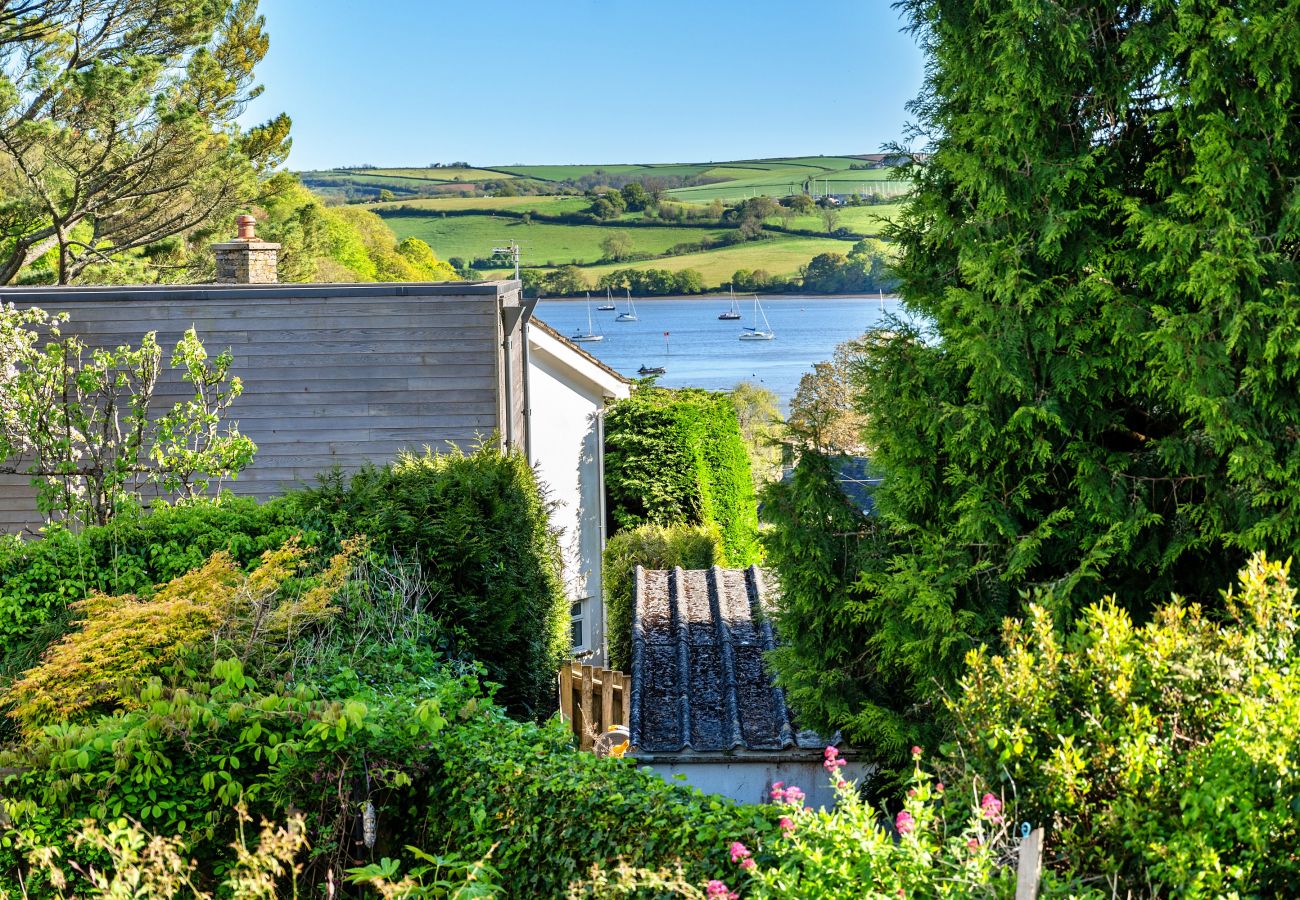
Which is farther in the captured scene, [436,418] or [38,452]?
[436,418]

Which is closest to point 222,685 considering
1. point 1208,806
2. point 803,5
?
point 1208,806

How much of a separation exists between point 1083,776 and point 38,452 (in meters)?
9.91

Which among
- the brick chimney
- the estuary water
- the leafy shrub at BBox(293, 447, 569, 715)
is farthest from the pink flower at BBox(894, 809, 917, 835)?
the estuary water

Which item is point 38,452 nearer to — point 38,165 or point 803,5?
point 38,165

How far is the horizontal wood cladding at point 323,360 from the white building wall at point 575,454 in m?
2.67

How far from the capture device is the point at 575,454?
16.8 m

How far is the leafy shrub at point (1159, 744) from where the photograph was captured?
288cm

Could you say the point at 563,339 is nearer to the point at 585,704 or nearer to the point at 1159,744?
the point at 585,704

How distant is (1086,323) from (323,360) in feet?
27.5

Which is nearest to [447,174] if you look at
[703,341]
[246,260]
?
[703,341]

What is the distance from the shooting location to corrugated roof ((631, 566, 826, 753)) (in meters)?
6.94

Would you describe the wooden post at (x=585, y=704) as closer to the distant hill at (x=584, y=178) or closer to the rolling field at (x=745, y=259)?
the rolling field at (x=745, y=259)

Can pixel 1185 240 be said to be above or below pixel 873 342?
above

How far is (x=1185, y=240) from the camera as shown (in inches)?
205
